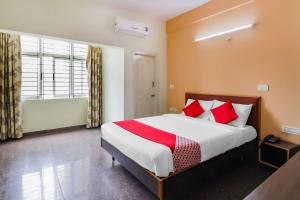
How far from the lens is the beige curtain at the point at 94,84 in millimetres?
4980

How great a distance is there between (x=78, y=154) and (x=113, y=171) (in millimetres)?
1017

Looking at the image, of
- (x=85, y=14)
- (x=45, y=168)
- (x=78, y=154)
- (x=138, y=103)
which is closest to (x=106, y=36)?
(x=85, y=14)

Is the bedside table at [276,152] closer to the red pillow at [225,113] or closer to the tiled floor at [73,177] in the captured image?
the tiled floor at [73,177]

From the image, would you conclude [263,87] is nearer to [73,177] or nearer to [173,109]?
[173,109]

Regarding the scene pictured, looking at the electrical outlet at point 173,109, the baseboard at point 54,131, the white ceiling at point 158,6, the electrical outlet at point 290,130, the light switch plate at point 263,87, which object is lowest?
the baseboard at point 54,131

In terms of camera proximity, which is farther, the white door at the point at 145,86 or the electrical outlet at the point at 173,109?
the electrical outlet at the point at 173,109

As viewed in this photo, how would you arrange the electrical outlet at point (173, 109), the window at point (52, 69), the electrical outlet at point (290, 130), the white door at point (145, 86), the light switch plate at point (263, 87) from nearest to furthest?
the electrical outlet at point (290, 130) → the light switch plate at point (263, 87) → the window at point (52, 69) → the white door at point (145, 86) → the electrical outlet at point (173, 109)

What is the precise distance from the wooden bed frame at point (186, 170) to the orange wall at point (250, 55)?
0.50ft

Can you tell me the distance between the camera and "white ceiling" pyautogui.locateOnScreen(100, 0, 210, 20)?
378 centimetres

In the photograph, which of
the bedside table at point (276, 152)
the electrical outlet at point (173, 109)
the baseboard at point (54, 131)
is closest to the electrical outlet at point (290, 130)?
the bedside table at point (276, 152)

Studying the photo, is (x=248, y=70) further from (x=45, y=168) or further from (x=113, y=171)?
(x=45, y=168)

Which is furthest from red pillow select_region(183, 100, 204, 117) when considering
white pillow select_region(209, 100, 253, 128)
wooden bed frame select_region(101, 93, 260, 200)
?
white pillow select_region(209, 100, 253, 128)

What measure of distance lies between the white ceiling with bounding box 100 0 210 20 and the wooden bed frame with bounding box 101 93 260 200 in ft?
7.24

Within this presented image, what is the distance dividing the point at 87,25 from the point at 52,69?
173cm
